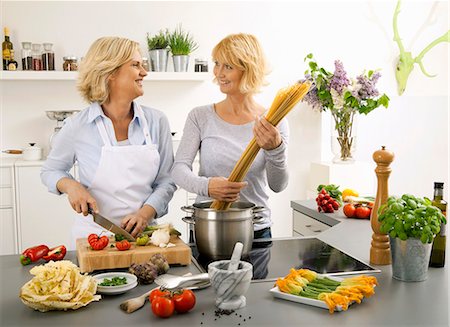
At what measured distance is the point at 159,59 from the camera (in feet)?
15.9

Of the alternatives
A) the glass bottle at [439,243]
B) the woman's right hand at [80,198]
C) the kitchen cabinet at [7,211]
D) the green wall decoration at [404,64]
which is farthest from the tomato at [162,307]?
the green wall decoration at [404,64]

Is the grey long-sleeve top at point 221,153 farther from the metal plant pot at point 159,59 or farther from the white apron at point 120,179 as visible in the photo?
the metal plant pot at point 159,59

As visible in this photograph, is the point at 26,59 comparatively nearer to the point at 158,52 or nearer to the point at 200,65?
the point at 158,52

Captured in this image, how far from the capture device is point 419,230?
5.73 ft

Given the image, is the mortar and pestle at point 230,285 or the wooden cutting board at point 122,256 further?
the wooden cutting board at point 122,256

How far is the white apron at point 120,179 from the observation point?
2.35m

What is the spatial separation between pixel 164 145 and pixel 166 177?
0.46 feet

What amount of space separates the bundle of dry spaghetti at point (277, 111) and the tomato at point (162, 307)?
0.63m

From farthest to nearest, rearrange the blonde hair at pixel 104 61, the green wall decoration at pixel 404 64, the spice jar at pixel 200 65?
the green wall decoration at pixel 404 64 < the spice jar at pixel 200 65 < the blonde hair at pixel 104 61

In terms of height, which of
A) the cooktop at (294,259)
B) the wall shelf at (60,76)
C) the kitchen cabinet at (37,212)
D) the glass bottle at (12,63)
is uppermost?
the glass bottle at (12,63)

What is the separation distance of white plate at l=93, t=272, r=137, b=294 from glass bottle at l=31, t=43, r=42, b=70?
3.40 metres

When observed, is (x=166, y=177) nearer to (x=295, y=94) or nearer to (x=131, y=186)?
(x=131, y=186)

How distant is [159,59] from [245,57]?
2.59 metres

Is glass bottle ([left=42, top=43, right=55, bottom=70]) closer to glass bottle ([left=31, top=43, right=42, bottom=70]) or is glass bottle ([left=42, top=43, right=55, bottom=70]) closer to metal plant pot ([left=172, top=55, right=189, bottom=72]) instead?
glass bottle ([left=31, top=43, right=42, bottom=70])
